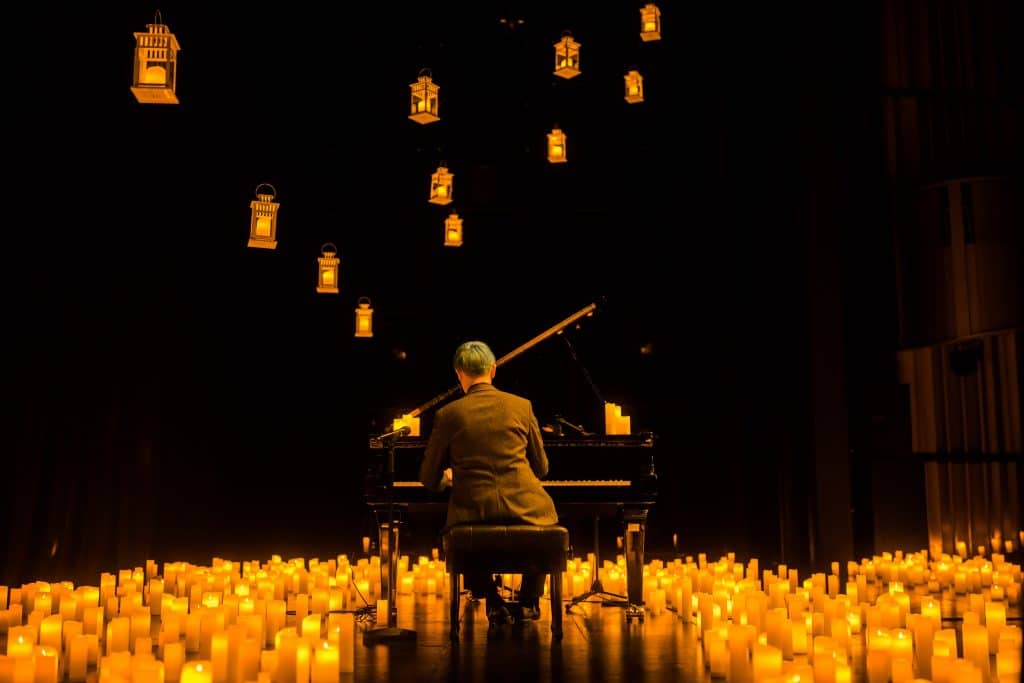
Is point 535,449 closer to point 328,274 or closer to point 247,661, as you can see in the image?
point 247,661

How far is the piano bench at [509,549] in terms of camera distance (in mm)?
3834

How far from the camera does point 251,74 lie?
691 centimetres

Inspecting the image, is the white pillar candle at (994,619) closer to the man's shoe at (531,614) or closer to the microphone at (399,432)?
the man's shoe at (531,614)

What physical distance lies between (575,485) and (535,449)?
0.54 meters

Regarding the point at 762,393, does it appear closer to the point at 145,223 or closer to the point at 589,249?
the point at 589,249

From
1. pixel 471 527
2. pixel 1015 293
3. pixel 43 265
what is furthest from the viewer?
pixel 1015 293

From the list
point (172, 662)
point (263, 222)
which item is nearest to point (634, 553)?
point (172, 662)

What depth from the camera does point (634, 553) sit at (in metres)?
4.60

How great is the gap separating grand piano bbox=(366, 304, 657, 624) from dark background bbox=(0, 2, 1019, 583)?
174 cm

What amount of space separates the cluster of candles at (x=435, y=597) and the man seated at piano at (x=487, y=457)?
78 cm

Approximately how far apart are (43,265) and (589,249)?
4.27 metres

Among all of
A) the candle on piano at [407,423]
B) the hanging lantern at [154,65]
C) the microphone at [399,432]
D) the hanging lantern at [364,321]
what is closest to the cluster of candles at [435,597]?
the microphone at [399,432]

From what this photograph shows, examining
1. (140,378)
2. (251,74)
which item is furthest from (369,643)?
(251,74)

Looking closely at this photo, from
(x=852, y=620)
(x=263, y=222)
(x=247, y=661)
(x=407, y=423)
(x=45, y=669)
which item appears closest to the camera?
(x=45, y=669)
